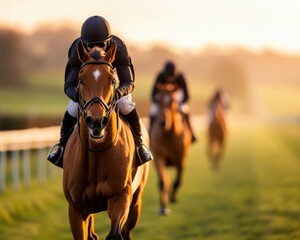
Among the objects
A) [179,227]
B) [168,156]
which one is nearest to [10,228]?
[179,227]

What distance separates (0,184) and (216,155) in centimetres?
899

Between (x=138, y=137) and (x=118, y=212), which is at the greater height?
(x=138, y=137)

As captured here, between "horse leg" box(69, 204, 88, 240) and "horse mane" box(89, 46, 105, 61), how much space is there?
4.31 ft

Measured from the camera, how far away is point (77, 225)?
20.6 ft

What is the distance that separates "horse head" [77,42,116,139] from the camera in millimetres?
5473

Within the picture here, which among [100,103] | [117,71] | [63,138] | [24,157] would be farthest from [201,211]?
[24,157]

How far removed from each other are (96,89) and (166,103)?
6801 mm

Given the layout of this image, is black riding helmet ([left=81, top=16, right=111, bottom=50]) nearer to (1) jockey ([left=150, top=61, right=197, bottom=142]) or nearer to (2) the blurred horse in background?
(1) jockey ([left=150, top=61, right=197, bottom=142])

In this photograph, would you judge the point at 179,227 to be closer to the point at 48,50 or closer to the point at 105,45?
the point at 105,45

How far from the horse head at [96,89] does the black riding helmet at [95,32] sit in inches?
10.7

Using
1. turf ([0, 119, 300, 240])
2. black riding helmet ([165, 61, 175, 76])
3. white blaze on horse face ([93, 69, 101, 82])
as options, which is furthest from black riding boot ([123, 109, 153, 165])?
black riding helmet ([165, 61, 175, 76])

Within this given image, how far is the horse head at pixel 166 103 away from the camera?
40.8ft

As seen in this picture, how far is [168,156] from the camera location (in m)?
12.6

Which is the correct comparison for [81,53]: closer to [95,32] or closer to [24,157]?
[95,32]
